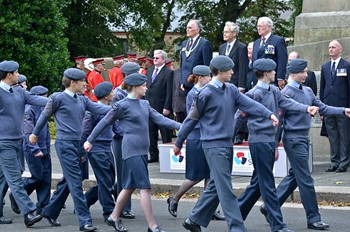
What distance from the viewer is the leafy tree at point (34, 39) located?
25.8 metres

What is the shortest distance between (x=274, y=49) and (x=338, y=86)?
4.52 feet

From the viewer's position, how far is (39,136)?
1289cm

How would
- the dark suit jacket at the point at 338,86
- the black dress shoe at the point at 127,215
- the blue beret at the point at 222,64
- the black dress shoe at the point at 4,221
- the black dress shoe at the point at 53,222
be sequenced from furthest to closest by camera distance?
the dark suit jacket at the point at 338,86
the black dress shoe at the point at 127,215
the black dress shoe at the point at 4,221
the black dress shoe at the point at 53,222
the blue beret at the point at 222,64

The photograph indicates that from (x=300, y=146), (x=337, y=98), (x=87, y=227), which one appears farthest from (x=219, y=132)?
(x=337, y=98)

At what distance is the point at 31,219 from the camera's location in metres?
11.8

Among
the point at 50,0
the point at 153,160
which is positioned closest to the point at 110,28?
the point at 50,0

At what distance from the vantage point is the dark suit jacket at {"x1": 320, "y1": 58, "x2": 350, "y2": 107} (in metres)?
15.8

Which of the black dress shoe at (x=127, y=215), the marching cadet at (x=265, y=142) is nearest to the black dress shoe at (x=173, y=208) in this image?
the black dress shoe at (x=127, y=215)

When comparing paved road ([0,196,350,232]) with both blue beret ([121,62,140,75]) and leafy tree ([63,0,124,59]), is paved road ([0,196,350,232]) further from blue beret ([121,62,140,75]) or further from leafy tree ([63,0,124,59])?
leafy tree ([63,0,124,59])

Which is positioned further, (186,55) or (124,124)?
(186,55)

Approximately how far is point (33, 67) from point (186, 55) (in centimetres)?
1102

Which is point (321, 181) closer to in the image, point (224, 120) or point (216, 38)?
point (224, 120)

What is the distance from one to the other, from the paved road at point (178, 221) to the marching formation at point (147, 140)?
0.51 ft

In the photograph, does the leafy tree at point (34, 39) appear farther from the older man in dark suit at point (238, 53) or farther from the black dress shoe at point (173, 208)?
the black dress shoe at point (173, 208)
